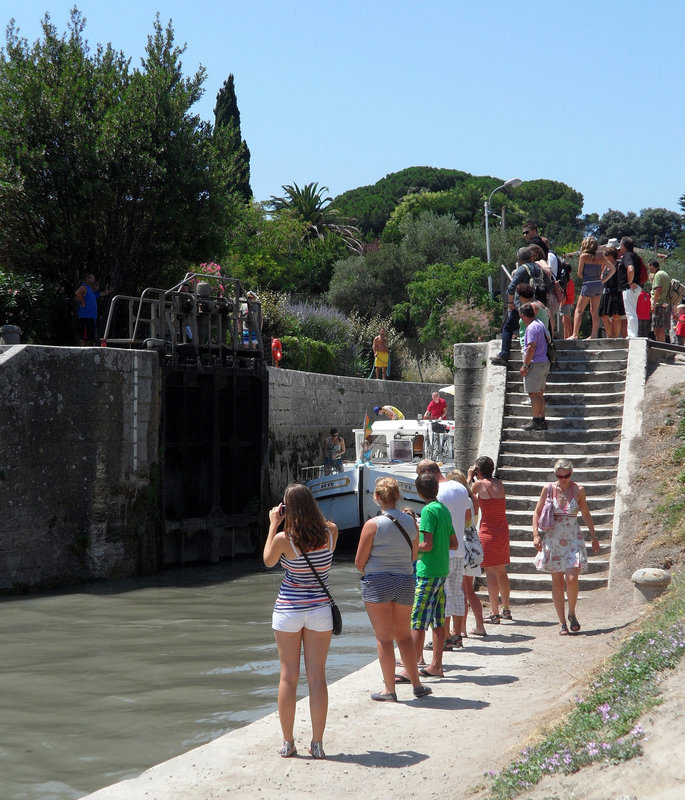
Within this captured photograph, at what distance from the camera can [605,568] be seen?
1071 centimetres

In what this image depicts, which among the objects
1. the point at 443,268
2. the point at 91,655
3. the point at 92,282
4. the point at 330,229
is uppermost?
the point at 330,229

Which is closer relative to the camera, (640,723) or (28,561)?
(640,723)

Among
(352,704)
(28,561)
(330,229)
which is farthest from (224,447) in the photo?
(330,229)

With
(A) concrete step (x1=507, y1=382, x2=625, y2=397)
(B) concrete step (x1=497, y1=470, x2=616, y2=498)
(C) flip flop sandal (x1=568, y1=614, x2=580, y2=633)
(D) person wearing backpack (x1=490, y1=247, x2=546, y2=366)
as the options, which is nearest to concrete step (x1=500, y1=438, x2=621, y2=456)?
(B) concrete step (x1=497, y1=470, x2=616, y2=498)

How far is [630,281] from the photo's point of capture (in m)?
14.6

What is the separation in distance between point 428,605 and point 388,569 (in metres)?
0.83

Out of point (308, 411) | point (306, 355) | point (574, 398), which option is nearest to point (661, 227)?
point (306, 355)

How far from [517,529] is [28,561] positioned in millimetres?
6842

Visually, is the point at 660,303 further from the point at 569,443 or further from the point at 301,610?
the point at 301,610

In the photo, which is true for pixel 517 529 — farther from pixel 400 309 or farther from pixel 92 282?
pixel 400 309

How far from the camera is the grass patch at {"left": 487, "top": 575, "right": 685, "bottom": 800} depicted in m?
4.40

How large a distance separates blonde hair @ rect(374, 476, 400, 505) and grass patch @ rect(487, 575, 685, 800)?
172cm

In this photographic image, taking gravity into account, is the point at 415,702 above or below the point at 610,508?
below

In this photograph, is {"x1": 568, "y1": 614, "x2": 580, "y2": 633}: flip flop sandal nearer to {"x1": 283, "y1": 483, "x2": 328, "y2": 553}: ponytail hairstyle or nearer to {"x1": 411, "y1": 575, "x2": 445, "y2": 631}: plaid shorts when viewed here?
{"x1": 411, "y1": 575, "x2": 445, "y2": 631}: plaid shorts
